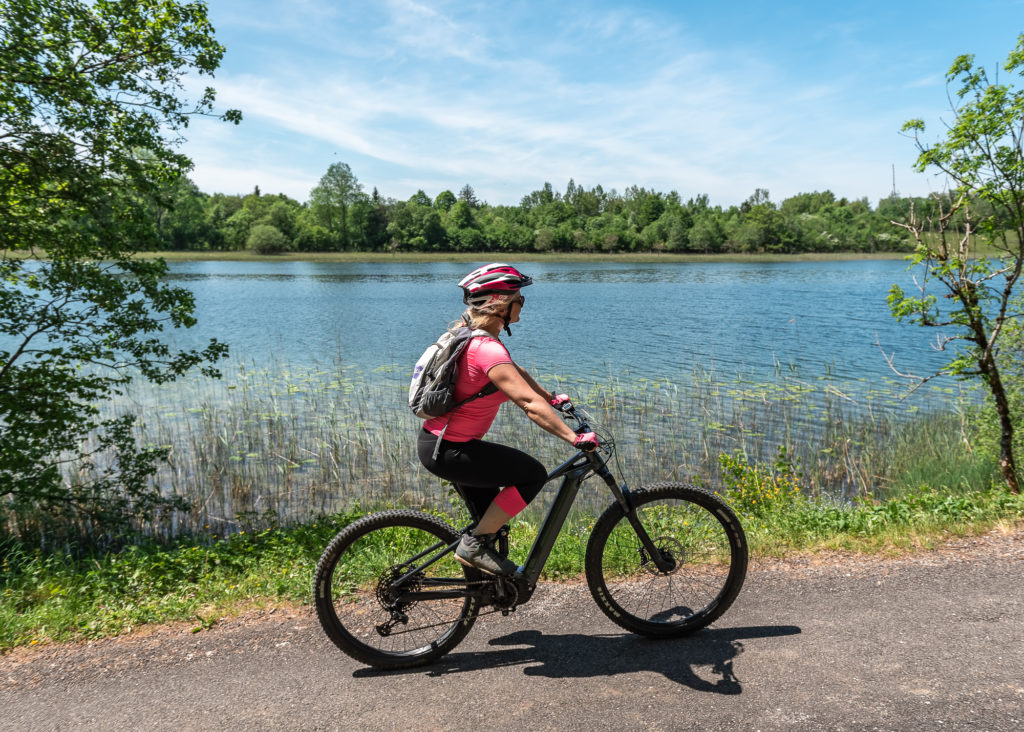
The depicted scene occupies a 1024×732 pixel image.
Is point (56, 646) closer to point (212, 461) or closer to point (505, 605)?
point (505, 605)

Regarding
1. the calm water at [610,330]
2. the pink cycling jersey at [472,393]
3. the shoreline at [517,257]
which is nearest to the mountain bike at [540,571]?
the pink cycling jersey at [472,393]

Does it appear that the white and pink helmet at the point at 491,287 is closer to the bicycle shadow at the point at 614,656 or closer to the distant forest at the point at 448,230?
the bicycle shadow at the point at 614,656

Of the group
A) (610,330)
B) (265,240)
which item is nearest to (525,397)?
(610,330)

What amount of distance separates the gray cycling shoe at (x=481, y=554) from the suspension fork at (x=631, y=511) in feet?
2.54

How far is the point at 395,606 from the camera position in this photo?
12.4ft

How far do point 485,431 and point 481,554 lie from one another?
29.8 inches

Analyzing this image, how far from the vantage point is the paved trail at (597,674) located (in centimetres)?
312

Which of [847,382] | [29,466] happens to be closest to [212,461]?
[29,466]

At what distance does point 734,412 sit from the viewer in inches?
521

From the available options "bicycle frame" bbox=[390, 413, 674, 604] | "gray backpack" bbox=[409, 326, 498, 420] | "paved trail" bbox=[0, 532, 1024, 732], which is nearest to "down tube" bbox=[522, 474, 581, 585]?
"bicycle frame" bbox=[390, 413, 674, 604]

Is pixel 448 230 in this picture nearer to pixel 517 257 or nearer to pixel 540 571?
pixel 517 257

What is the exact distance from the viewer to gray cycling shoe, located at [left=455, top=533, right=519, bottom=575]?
3.66 m

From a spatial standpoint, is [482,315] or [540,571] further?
[540,571]

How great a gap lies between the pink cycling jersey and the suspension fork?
2.40ft
